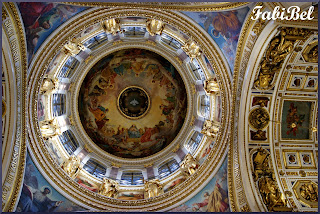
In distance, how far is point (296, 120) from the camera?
542 inches

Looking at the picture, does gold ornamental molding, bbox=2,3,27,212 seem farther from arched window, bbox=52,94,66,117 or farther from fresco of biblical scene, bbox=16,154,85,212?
arched window, bbox=52,94,66,117

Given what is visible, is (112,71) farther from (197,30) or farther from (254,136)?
(254,136)

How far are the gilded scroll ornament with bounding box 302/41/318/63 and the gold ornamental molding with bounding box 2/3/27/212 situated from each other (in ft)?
41.2

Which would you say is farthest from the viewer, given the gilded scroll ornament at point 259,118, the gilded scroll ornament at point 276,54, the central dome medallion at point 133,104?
the central dome medallion at point 133,104

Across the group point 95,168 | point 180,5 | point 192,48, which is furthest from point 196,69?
point 95,168

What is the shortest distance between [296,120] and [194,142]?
639 cm

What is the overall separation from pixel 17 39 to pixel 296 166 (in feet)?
48.7

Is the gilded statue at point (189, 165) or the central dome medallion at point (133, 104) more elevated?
the central dome medallion at point (133, 104)

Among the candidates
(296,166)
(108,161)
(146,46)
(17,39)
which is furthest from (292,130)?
(17,39)

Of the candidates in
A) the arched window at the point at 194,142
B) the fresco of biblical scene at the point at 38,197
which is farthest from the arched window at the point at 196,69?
the fresco of biblical scene at the point at 38,197

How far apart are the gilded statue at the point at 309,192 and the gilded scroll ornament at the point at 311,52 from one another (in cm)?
623

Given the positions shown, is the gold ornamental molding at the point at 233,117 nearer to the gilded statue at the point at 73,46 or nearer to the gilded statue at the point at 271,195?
the gilded statue at the point at 271,195

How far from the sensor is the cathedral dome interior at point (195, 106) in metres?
11.4

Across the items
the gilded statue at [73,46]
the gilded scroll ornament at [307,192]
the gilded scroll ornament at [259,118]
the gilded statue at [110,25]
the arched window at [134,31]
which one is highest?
the arched window at [134,31]
